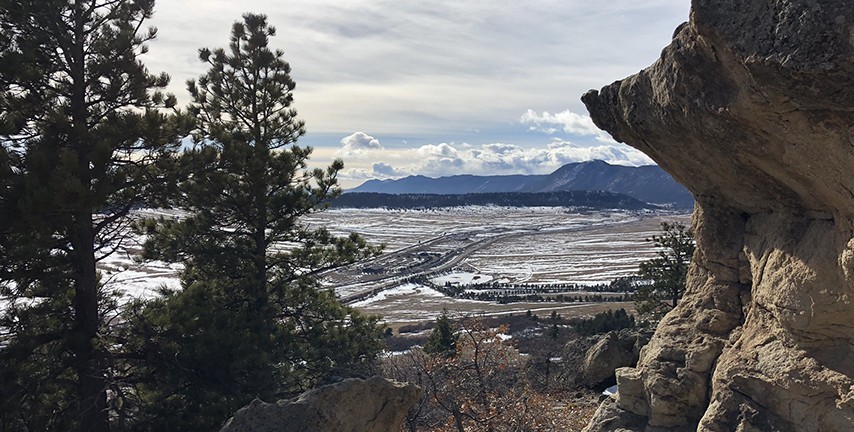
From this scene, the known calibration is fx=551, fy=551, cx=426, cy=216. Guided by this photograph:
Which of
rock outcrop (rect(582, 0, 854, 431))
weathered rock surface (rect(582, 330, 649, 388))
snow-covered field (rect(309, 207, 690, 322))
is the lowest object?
snow-covered field (rect(309, 207, 690, 322))

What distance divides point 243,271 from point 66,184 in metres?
8.78

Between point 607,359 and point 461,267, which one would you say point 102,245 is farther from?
point 461,267

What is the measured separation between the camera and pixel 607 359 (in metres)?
21.5

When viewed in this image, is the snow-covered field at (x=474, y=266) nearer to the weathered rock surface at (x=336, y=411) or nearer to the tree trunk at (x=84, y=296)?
the tree trunk at (x=84, y=296)

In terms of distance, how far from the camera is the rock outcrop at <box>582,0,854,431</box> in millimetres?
4852

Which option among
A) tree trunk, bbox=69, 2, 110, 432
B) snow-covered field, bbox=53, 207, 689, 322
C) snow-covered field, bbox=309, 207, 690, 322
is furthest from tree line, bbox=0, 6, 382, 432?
snow-covered field, bbox=309, 207, 690, 322

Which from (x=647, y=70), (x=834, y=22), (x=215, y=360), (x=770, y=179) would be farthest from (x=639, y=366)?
(x=215, y=360)

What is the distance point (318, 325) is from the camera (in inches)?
754

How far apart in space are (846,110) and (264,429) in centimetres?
Result: 922

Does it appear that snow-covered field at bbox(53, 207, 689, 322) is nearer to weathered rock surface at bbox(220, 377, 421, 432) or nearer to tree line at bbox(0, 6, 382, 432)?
tree line at bbox(0, 6, 382, 432)

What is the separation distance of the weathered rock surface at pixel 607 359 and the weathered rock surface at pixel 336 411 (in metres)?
12.8

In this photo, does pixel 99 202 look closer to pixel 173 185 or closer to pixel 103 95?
pixel 173 185

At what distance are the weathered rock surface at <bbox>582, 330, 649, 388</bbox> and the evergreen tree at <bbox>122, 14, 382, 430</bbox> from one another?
8.48m

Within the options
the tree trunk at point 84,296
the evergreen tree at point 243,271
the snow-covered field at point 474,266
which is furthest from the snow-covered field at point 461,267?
the tree trunk at point 84,296
